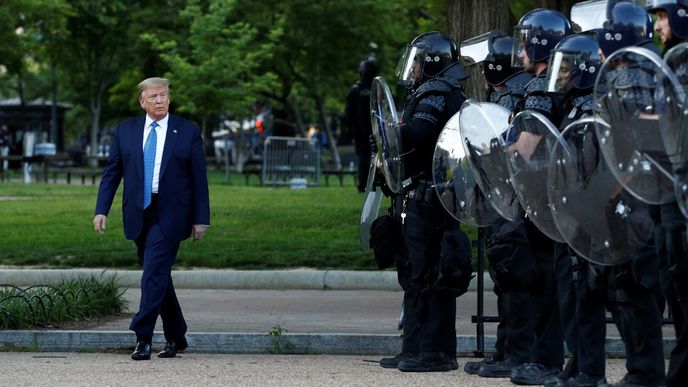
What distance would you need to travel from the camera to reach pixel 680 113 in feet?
19.2

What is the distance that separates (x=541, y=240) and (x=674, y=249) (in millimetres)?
1658

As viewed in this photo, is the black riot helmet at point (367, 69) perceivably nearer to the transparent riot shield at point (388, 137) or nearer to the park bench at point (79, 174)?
the transparent riot shield at point (388, 137)

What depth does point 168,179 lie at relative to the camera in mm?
9055

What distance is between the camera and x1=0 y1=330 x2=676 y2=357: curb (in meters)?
9.26

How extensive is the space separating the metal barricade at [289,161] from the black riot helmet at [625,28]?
22752 mm

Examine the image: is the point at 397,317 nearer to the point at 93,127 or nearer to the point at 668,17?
the point at 668,17

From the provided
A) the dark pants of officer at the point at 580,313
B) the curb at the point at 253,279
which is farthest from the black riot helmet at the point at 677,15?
the curb at the point at 253,279

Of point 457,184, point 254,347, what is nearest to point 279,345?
point 254,347

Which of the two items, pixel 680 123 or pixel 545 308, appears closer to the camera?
pixel 680 123

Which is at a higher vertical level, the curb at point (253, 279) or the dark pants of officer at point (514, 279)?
the dark pants of officer at point (514, 279)

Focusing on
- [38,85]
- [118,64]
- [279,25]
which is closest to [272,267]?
[279,25]

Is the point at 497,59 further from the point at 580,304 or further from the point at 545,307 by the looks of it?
the point at 580,304

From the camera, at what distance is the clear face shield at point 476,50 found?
8258mm

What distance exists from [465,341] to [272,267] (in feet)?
17.2
